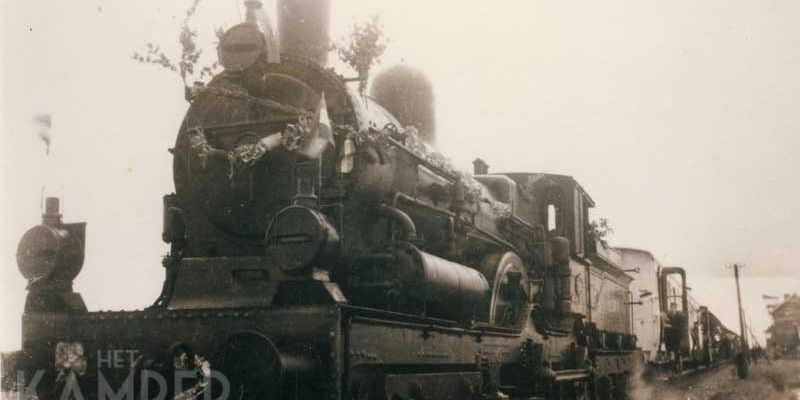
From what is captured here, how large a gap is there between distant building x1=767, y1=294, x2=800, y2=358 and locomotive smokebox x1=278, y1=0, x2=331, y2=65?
55.6 m

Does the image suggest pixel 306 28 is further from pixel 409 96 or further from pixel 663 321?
pixel 663 321

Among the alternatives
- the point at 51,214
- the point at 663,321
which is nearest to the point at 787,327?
the point at 663,321

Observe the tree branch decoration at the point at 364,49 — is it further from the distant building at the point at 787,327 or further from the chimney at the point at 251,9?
the distant building at the point at 787,327

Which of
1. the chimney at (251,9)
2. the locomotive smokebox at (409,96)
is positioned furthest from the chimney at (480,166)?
the chimney at (251,9)

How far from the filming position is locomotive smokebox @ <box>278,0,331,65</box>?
26.0ft

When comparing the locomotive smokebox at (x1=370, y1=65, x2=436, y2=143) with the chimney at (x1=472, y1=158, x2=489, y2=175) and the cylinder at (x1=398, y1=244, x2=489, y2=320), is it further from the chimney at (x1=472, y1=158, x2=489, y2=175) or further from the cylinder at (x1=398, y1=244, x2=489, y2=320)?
the cylinder at (x1=398, y1=244, x2=489, y2=320)

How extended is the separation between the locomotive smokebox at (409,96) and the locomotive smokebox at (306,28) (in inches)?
119

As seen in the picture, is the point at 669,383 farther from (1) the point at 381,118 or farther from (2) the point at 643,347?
(1) the point at 381,118

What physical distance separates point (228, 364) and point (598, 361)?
7912 millimetres

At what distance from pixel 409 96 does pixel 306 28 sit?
3649 mm

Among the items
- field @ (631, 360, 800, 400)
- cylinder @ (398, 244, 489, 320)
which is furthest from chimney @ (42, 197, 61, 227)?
field @ (631, 360, 800, 400)

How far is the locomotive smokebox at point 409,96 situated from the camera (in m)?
11.1

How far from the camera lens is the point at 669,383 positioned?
71.8 feet

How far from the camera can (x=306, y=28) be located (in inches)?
313
